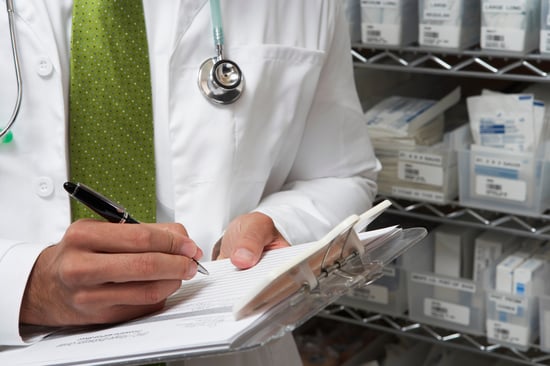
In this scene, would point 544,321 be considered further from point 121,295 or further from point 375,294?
point 121,295

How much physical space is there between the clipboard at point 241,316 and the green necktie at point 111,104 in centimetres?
20

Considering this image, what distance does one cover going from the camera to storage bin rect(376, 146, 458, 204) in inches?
63.6

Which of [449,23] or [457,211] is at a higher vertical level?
[449,23]

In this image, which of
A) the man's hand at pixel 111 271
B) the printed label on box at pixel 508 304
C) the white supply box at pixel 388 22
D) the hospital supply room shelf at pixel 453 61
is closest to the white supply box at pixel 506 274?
the printed label on box at pixel 508 304

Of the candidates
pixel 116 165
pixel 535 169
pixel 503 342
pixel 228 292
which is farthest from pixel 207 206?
pixel 503 342

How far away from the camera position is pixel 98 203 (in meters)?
0.80

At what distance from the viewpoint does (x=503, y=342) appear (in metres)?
1.61

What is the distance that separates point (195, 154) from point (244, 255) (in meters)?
0.22

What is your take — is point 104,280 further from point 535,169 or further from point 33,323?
point 535,169

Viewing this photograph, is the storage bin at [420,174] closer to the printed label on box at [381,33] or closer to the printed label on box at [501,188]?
the printed label on box at [501,188]

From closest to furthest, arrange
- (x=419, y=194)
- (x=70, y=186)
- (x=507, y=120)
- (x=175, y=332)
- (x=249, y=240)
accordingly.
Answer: (x=175, y=332), (x=70, y=186), (x=249, y=240), (x=507, y=120), (x=419, y=194)

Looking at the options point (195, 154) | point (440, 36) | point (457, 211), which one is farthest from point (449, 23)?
point (195, 154)

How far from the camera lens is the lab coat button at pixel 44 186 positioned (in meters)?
Result: 0.93

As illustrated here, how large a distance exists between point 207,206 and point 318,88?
0.30 metres
